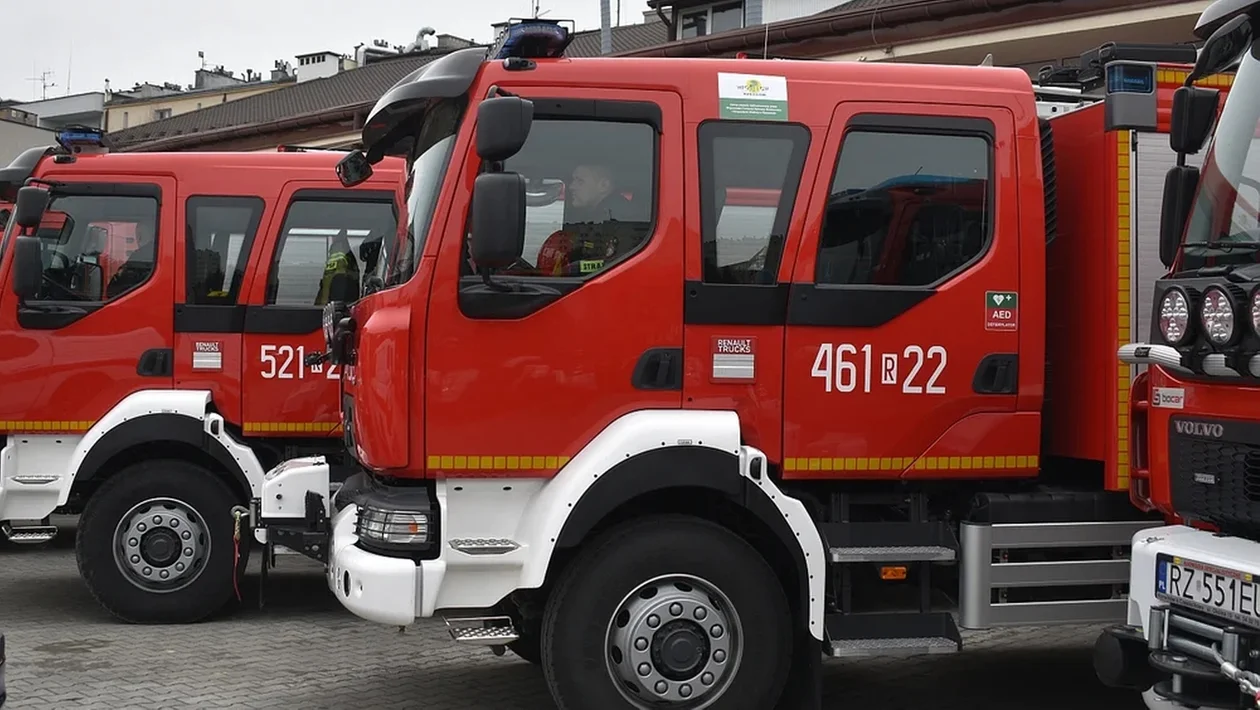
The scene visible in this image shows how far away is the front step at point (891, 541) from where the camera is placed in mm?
5625

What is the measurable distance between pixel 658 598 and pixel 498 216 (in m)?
1.64

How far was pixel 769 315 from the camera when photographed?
5586mm

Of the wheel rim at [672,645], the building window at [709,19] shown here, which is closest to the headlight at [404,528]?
the wheel rim at [672,645]

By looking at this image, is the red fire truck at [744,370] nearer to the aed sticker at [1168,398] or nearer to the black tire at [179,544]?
the aed sticker at [1168,398]

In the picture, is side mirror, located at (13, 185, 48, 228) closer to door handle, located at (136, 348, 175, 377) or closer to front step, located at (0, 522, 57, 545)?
door handle, located at (136, 348, 175, 377)

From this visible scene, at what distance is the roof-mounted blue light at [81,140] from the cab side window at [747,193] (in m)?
5.08

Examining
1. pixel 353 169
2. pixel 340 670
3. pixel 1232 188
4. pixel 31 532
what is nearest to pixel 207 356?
pixel 31 532

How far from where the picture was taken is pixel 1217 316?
4.51m

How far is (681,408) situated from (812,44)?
12465mm

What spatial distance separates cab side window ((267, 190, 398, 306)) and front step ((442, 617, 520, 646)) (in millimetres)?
3684

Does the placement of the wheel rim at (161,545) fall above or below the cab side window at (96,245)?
below

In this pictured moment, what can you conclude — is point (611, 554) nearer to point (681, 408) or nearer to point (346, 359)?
point (681, 408)

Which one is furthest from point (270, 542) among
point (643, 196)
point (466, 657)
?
point (643, 196)

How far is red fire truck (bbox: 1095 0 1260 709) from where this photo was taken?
438 cm
